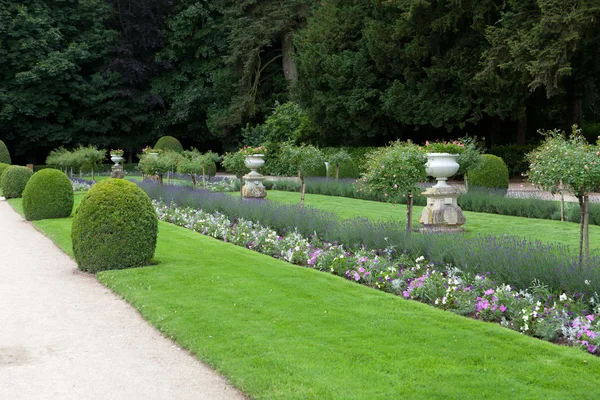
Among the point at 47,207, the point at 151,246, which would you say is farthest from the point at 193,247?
→ the point at 47,207

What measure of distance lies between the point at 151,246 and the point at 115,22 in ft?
117

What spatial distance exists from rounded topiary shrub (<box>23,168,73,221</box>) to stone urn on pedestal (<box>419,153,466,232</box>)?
30.4 ft

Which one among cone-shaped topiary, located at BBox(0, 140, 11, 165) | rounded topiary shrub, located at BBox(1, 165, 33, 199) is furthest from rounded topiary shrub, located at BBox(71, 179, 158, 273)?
cone-shaped topiary, located at BBox(0, 140, 11, 165)

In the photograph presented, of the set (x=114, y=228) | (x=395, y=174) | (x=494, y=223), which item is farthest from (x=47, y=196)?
(x=494, y=223)

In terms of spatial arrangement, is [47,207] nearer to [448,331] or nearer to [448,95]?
[448,331]

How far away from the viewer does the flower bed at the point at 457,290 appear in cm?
543

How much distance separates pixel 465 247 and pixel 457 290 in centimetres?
114

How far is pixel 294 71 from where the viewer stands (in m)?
37.4

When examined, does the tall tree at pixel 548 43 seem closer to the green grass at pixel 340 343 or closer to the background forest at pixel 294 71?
the background forest at pixel 294 71

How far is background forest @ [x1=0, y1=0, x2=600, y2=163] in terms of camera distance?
864 inches

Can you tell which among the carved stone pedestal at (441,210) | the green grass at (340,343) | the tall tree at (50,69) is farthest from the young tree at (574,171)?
the tall tree at (50,69)

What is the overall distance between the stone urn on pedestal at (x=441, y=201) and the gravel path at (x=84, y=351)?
19.4ft

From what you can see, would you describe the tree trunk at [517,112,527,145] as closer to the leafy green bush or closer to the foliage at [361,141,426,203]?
the leafy green bush

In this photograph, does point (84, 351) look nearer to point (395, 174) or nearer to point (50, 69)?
point (395, 174)
